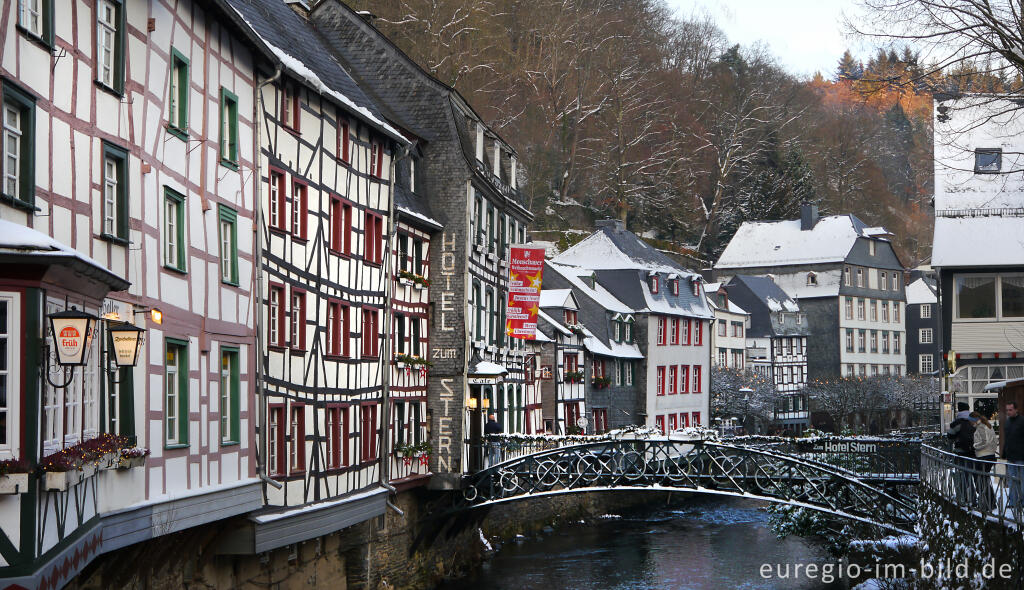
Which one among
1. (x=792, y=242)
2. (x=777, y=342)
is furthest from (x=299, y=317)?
(x=792, y=242)

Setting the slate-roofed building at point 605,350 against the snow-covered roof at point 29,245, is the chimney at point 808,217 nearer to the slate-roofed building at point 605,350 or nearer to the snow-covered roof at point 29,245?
the slate-roofed building at point 605,350

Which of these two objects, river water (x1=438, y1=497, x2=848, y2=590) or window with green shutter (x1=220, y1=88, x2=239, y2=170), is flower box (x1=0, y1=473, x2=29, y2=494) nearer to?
window with green shutter (x1=220, y1=88, x2=239, y2=170)

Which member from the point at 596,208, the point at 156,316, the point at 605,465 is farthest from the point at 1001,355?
the point at 596,208

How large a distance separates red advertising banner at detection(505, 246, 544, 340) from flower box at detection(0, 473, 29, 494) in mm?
24983

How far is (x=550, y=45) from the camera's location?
6512 cm

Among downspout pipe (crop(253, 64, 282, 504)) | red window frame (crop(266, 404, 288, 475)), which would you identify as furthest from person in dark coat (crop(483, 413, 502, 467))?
downspout pipe (crop(253, 64, 282, 504))

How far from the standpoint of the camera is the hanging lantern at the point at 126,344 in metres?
13.7

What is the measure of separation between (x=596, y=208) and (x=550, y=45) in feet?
39.3

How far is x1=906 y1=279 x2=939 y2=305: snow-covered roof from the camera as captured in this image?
93.5 metres

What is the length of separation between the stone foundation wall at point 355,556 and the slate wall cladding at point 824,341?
141 feet

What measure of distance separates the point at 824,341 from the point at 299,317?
66439mm

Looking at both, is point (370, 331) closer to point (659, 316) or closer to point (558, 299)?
point (558, 299)

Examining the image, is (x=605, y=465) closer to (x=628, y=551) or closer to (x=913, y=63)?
(x=628, y=551)

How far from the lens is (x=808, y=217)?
287 feet
